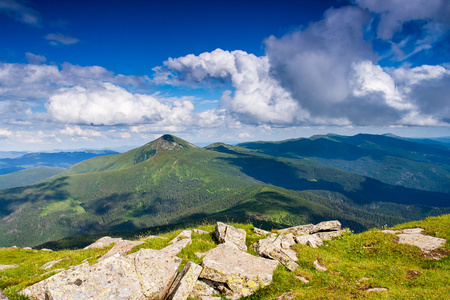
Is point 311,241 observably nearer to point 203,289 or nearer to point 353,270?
point 353,270

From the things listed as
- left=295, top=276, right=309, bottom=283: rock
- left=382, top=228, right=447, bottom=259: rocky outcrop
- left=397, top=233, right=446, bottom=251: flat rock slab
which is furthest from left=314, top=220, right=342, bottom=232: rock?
left=295, top=276, right=309, bottom=283: rock

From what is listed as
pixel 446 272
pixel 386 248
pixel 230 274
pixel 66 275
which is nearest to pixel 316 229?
pixel 386 248

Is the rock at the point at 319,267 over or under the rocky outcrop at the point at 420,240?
under

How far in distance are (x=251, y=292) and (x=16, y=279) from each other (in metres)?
17.7

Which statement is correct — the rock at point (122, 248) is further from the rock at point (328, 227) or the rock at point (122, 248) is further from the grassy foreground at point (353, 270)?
the rock at point (328, 227)

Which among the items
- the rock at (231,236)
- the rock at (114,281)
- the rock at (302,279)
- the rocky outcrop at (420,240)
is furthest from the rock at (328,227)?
the rock at (114,281)

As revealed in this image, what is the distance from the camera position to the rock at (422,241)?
1659 cm

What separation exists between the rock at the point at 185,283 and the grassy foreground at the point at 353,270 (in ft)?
10.2

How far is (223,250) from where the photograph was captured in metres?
16.3

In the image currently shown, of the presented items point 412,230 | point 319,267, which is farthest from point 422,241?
point 319,267

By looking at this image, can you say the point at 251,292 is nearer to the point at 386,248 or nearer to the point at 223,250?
the point at 223,250

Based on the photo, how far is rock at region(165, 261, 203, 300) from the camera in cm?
1161

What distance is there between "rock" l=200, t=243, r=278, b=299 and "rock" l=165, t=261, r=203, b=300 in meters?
0.81

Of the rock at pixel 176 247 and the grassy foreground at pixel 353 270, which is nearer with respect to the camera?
the grassy foreground at pixel 353 270
